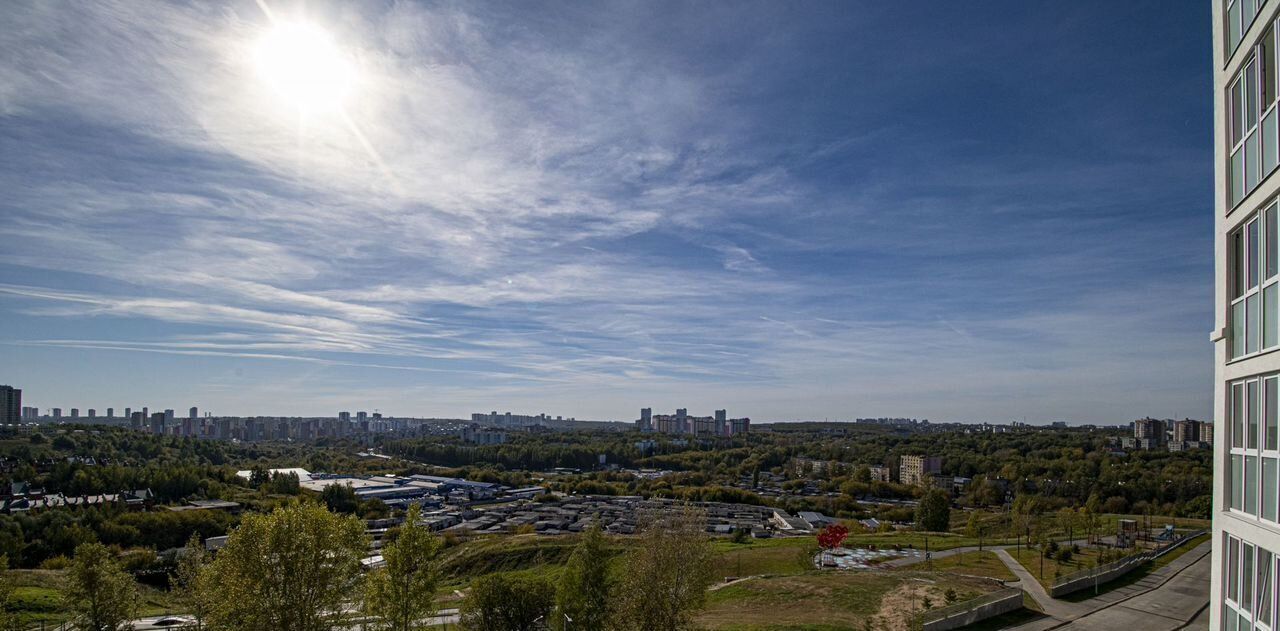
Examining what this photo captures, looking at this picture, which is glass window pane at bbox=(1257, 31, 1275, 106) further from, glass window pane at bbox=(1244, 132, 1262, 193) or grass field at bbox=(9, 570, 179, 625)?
grass field at bbox=(9, 570, 179, 625)

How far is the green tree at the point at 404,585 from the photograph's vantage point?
21531mm

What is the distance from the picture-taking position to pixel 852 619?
2831cm

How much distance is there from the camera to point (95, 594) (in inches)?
1132

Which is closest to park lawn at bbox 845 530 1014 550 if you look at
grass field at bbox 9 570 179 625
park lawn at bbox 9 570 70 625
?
grass field at bbox 9 570 179 625

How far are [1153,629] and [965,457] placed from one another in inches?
3957

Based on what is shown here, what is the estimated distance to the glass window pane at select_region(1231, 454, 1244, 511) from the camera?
8664 mm

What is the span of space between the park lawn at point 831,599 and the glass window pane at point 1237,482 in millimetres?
20153

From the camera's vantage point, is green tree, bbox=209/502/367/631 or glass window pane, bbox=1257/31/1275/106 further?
green tree, bbox=209/502/367/631

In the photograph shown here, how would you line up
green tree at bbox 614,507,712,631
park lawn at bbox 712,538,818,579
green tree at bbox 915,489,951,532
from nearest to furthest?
1. green tree at bbox 614,507,712,631
2. park lawn at bbox 712,538,818,579
3. green tree at bbox 915,489,951,532

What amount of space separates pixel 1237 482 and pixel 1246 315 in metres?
2.11

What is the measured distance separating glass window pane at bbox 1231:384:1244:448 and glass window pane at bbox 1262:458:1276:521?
730 mm

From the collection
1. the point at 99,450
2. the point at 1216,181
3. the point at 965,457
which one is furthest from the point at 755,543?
the point at 99,450

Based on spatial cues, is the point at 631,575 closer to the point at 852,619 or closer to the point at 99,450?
the point at 852,619

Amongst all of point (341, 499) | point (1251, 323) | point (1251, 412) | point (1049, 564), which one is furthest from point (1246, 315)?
point (341, 499)
